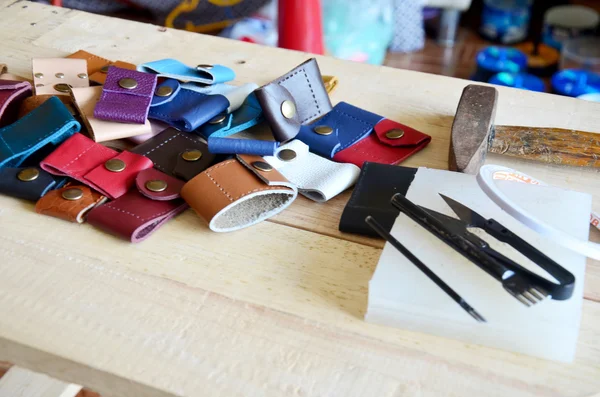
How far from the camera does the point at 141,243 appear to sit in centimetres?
78

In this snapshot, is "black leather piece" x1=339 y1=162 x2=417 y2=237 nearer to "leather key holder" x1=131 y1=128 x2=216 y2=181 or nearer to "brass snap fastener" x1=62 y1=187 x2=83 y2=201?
"leather key holder" x1=131 y1=128 x2=216 y2=181

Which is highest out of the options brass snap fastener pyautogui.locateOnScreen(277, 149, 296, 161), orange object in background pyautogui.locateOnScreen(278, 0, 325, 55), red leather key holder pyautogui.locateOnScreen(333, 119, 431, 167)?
brass snap fastener pyautogui.locateOnScreen(277, 149, 296, 161)

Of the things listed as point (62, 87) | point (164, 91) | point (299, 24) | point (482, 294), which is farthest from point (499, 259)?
point (299, 24)

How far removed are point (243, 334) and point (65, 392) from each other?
47 centimetres

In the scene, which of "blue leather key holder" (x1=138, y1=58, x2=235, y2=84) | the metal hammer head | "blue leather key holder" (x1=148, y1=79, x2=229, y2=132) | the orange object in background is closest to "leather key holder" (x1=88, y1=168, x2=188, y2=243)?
"blue leather key holder" (x1=148, y1=79, x2=229, y2=132)

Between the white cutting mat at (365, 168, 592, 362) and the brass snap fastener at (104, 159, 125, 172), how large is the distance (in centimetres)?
35

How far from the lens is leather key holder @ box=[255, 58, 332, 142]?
2.88 feet

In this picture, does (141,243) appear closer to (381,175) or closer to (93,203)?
(93,203)

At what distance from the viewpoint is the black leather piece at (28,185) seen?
0.83 m

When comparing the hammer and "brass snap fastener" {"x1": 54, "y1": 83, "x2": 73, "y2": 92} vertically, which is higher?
"brass snap fastener" {"x1": 54, "y1": 83, "x2": 73, "y2": 92}

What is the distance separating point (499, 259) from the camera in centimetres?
68

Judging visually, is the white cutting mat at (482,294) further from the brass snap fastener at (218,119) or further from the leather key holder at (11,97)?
the leather key holder at (11,97)

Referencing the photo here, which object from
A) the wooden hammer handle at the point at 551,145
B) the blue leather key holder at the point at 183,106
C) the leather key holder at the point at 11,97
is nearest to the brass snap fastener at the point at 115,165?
the blue leather key holder at the point at 183,106

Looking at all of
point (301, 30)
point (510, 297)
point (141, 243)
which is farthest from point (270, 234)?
point (301, 30)
